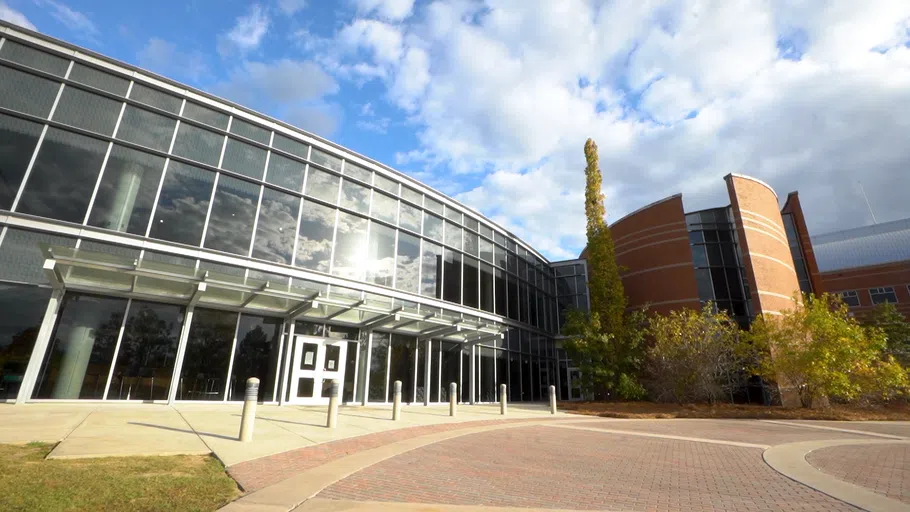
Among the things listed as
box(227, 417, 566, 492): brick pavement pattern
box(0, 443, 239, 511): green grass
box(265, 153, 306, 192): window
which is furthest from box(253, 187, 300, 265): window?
box(0, 443, 239, 511): green grass

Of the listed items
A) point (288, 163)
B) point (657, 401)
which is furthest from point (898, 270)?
point (288, 163)

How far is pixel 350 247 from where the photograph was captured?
17562 mm

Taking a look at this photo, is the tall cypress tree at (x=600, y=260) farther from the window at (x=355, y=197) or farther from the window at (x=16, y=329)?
the window at (x=16, y=329)

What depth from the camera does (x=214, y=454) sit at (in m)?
6.28

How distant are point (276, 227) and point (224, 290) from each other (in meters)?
3.38

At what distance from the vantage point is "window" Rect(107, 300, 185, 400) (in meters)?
12.2

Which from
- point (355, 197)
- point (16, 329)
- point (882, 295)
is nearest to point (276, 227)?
point (355, 197)

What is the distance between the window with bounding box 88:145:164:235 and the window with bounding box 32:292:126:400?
228cm

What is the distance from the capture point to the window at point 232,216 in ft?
47.0

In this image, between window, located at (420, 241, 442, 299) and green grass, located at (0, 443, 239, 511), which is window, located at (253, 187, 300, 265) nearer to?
window, located at (420, 241, 442, 299)

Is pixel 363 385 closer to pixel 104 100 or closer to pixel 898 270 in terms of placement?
pixel 104 100

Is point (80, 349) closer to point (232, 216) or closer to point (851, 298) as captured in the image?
point (232, 216)

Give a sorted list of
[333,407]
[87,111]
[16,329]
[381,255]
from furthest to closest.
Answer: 1. [381,255]
2. [87,111]
3. [16,329]
4. [333,407]

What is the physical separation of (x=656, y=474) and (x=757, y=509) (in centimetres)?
182
